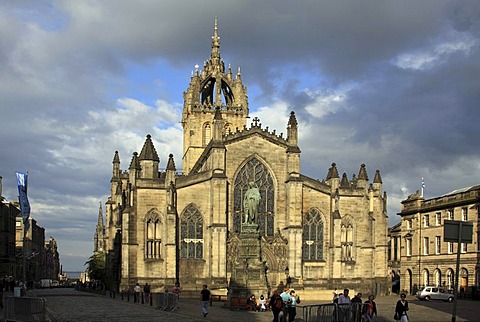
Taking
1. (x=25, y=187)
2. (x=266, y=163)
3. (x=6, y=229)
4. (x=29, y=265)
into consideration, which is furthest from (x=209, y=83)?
(x=29, y=265)

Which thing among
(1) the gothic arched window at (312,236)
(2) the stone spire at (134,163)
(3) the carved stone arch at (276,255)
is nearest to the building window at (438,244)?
(1) the gothic arched window at (312,236)

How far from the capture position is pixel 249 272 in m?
39.5

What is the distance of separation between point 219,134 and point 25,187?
21.6m

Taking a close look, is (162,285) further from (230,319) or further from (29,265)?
(29,265)

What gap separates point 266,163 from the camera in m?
59.1

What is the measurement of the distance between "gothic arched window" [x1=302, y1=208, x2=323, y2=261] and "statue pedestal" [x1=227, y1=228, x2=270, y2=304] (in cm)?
1960

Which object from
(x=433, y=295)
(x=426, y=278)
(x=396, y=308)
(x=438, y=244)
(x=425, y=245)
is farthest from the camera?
(x=425, y=245)

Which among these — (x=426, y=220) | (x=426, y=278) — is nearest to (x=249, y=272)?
(x=426, y=278)

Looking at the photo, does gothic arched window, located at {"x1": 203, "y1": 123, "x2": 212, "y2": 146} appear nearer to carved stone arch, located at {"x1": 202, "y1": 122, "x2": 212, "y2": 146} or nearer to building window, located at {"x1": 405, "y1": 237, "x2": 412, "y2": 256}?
carved stone arch, located at {"x1": 202, "y1": 122, "x2": 212, "y2": 146}

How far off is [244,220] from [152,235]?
7915 millimetres

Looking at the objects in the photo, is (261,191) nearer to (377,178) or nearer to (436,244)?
(377,178)

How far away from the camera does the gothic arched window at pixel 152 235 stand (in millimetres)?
55375

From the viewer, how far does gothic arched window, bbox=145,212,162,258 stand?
55.4 metres

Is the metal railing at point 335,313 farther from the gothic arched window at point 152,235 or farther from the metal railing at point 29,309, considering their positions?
the gothic arched window at point 152,235
